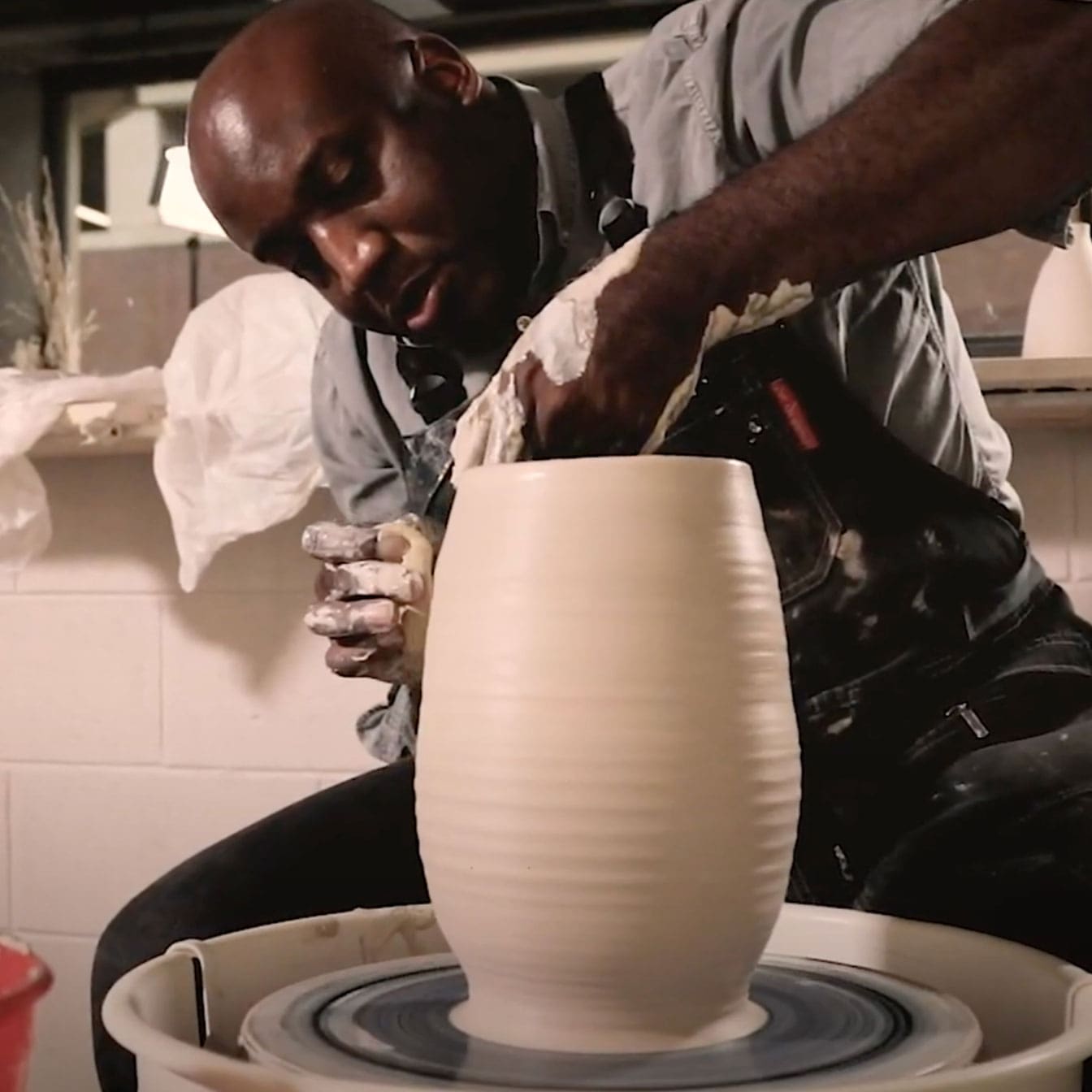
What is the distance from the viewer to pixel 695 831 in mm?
545

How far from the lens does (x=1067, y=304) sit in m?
1.25

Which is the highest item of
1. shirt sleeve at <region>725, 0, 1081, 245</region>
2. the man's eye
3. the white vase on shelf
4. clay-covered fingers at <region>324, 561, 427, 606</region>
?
shirt sleeve at <region>725, 0, 1081, 245</region>

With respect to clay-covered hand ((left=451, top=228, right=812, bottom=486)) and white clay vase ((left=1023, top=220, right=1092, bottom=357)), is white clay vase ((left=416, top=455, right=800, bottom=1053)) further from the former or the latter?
white clay vase ((left=1023, top=220, right=1092, bottom=357))

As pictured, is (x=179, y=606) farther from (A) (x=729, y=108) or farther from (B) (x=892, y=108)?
(B) (x=892, y=108)

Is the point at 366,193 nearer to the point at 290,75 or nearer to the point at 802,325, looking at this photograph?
the point at 290,75

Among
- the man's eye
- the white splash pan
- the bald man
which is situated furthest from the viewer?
the man's eye

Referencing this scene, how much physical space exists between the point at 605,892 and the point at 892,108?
57 cm

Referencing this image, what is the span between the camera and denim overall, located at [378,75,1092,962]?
104 cm

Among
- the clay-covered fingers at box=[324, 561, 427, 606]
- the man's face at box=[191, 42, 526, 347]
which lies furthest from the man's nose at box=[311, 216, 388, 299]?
the clay-covered fingers at box=[324, 561, 427, 606]

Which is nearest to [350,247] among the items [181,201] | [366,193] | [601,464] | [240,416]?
[366,193]

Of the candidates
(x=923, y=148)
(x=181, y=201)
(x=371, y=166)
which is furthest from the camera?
(x=181, y=201)

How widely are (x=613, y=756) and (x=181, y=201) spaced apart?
→ 1.22 metres

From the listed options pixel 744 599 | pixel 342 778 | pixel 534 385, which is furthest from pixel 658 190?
pixel 342 778

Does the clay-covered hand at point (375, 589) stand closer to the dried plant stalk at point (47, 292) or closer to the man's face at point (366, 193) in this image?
the man's face at point (366, 193)
